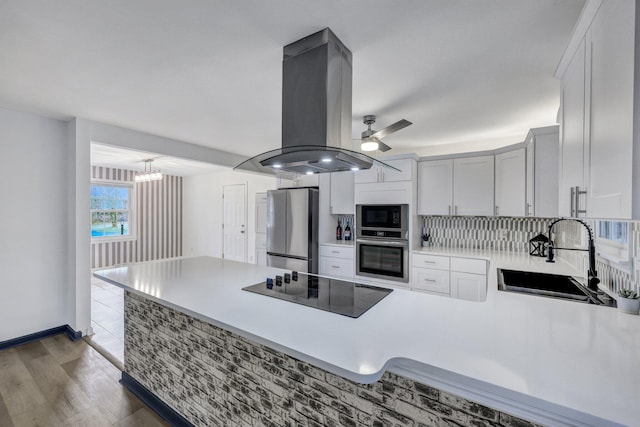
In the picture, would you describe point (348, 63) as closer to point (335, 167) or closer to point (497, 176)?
point (335, 167)

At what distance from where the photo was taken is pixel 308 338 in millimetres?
1094

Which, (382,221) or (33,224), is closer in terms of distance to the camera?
(33,224)

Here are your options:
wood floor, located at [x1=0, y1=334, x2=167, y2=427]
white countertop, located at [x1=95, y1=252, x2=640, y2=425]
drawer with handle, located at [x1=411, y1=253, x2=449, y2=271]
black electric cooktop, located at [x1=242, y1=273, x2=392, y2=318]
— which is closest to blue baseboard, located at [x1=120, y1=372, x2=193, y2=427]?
wood floor, located at [x1=0, y1=334, x2=167, y2=427]

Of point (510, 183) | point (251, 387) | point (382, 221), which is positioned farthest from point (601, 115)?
point (382, 221)

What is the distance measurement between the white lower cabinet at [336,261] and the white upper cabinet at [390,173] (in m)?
0.97

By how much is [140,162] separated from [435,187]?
221 inches

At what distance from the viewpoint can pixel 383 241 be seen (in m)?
3.68

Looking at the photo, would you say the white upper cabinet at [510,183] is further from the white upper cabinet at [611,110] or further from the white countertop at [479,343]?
the white upper cabinet at [611,110]

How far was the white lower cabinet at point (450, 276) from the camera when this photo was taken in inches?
123

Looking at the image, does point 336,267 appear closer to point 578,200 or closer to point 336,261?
point 336,261

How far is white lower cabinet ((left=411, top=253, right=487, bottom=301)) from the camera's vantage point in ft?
10.2

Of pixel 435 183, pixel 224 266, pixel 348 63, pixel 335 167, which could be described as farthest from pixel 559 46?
pixel 224 266

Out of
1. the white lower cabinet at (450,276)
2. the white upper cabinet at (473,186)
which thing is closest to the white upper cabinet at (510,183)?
Result: the white upper cabinet at (473,186)

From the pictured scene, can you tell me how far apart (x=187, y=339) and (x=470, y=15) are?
2.50 meters
